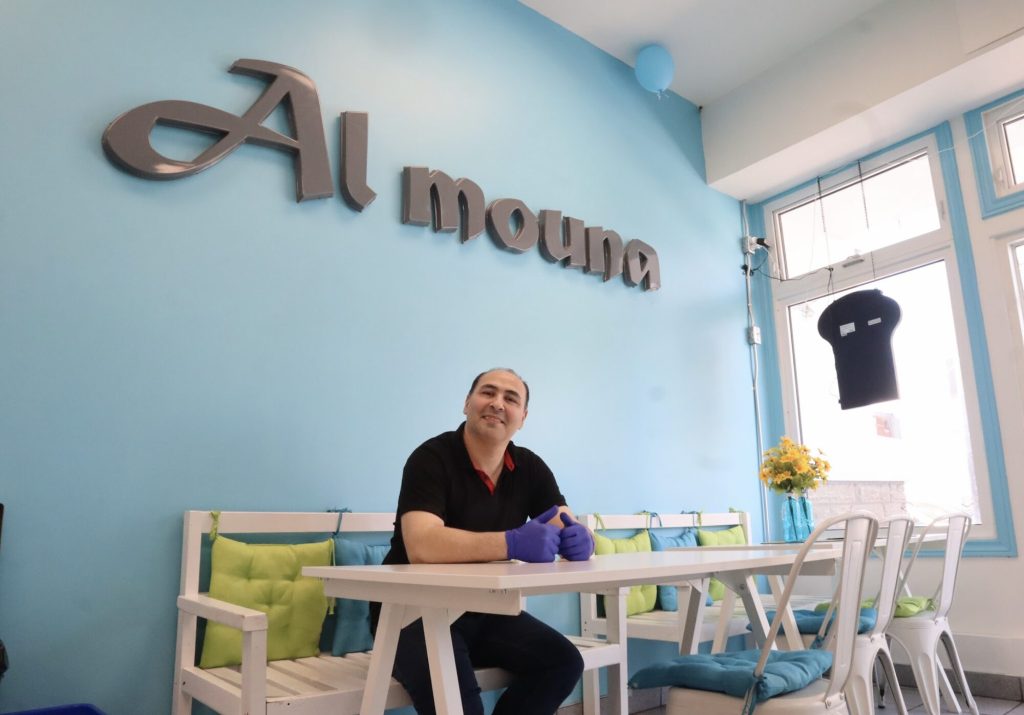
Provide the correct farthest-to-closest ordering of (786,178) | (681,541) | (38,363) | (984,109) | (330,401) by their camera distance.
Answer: (786,178) → (984,109) → (681,541) → (330,401) → (38,363)

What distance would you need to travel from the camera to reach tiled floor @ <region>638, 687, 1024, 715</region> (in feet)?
10.2

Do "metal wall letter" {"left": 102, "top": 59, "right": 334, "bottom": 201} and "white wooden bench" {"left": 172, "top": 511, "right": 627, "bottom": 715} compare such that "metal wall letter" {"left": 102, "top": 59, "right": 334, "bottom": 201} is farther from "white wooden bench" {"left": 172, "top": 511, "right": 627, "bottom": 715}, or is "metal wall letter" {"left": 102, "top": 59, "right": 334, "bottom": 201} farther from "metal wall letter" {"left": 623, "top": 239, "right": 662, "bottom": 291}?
"metal wall letter" {"left": 623, "top": 239, "right": 662, "bottom": 291}

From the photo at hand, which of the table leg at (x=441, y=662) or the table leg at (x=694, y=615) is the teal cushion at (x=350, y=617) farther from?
the table leg at (x=694, y=615)

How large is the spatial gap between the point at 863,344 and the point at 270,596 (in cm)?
361

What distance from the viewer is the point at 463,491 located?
205 centimetres

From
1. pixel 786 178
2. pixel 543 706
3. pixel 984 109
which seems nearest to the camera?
pixel 543 706

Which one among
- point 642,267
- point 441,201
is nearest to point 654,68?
point 642,267

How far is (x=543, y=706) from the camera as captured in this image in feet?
6.19

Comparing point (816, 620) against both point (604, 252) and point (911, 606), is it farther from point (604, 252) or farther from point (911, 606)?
point (604, 252)

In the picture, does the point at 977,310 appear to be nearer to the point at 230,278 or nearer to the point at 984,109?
the point at 984,109

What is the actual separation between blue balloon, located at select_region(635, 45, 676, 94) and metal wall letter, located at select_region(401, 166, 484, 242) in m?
1.56

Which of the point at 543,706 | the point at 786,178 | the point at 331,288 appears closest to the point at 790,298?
the point at 786,178

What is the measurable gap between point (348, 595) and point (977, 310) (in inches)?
145

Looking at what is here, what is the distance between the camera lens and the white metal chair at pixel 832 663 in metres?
1.61
